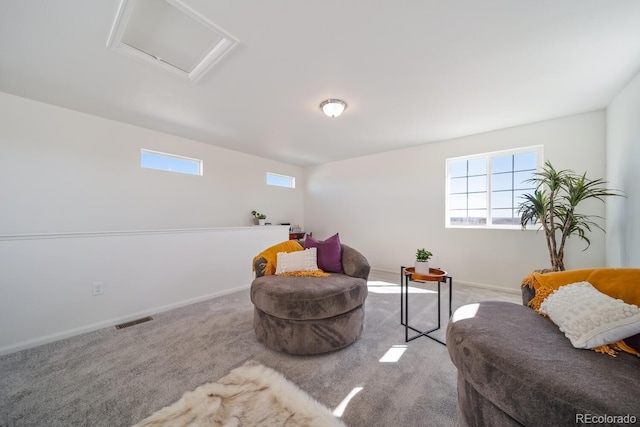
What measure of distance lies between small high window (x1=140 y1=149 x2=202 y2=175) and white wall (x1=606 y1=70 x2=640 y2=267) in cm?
534

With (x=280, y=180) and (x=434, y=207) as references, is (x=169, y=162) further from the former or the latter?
(x=434, y=207)

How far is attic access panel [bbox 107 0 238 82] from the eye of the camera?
1472 millimetres

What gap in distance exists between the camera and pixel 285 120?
3.13 metres

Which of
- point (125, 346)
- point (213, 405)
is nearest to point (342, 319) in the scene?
point (213, 405)

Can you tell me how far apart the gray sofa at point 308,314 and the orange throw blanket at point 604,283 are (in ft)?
4.16

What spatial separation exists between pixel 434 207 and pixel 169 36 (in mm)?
4164

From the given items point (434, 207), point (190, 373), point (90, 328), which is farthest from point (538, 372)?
point (90, 328)

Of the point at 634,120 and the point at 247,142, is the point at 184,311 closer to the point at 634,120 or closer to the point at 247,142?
the point at 247,142

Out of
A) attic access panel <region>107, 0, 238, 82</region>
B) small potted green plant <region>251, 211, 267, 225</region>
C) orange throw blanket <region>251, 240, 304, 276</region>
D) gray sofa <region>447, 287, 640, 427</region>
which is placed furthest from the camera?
small potted green plant <region>251, 211, 267, 225</region>

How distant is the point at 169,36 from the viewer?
1.69 meters

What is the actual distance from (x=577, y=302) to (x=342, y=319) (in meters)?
1.47

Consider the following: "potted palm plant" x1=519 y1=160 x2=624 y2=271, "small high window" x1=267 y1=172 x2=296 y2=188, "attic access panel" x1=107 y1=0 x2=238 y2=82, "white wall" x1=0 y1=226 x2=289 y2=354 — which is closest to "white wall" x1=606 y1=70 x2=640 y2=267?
"potted palm plant" x1=519 y1=160 x2=624 y2=271

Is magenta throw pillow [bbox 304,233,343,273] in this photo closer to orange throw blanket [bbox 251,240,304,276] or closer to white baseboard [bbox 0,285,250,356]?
orange throw blanket [bbox 251,240,304,276]

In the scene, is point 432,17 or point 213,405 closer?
point 213,405
